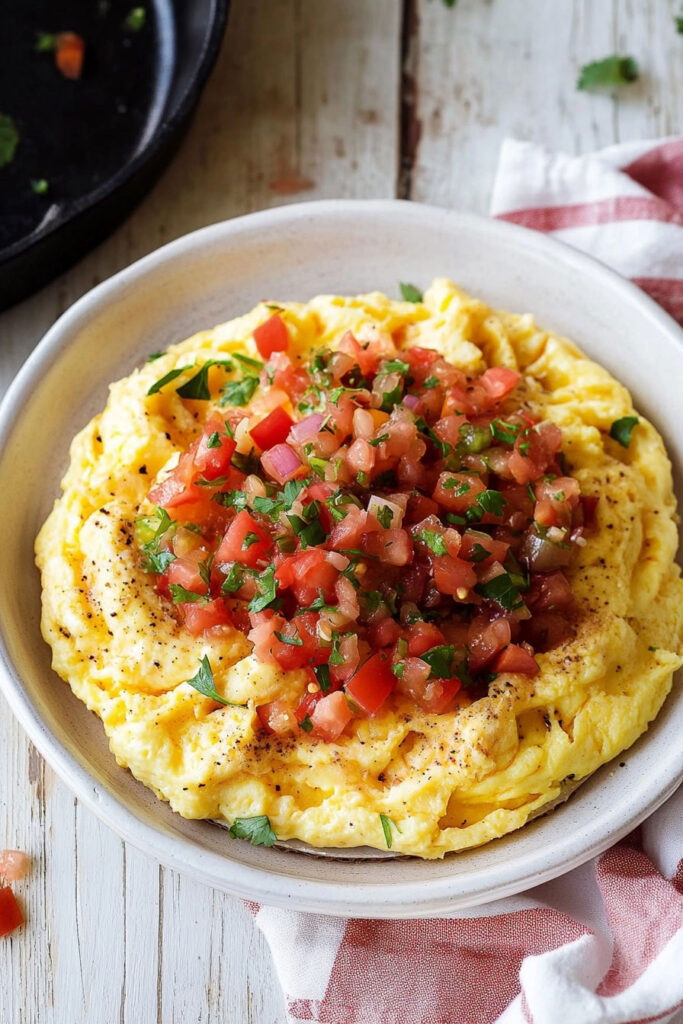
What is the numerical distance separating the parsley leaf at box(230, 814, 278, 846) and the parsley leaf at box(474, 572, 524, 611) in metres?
1.23

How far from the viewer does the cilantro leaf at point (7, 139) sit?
20.6ft

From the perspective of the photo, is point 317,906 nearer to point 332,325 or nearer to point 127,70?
point 332,325

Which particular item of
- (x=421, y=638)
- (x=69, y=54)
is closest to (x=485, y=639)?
(x=421, y=638)

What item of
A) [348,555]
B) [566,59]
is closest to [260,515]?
[348,555]

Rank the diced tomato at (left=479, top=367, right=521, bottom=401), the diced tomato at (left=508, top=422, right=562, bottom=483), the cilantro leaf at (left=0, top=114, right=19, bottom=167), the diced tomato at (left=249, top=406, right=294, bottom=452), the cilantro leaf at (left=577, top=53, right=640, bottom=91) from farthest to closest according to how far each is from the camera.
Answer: the cilantro leaf at (left=577, top=53, right=640, bottom=91), the cilantro leaf at (left=0, top=114, right=19, bottom=167), the diced tomato at (left=479, top=367, right=521, bottom=401), the diced tomato at (left=249, top=406, right=294, bottom=452), the diced tomato at (left=508, top=422, right=562, bottom=483)

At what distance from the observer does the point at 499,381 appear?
497cm

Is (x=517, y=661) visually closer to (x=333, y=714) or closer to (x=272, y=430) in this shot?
(x=333, y=714)

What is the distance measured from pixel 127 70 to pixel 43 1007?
16.6 ft

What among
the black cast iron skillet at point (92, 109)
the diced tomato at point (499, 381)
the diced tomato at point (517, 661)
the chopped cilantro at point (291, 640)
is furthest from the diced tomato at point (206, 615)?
the black cast iron skillet at point (92, 109)

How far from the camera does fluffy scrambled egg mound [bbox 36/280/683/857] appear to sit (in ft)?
14.3

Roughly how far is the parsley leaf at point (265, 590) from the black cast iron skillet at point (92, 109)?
2251 mm

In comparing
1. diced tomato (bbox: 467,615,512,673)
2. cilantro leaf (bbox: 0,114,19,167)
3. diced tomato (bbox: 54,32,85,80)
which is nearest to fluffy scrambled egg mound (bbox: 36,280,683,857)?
diced tomato (bbox: 467,615,512,673)

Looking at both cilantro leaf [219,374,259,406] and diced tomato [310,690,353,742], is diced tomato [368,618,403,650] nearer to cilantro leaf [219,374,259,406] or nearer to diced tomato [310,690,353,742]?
diced tomato [310,690,353,742]

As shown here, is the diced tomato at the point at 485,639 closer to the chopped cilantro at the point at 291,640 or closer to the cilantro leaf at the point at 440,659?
the cilantro leaf at the point at 440,659
